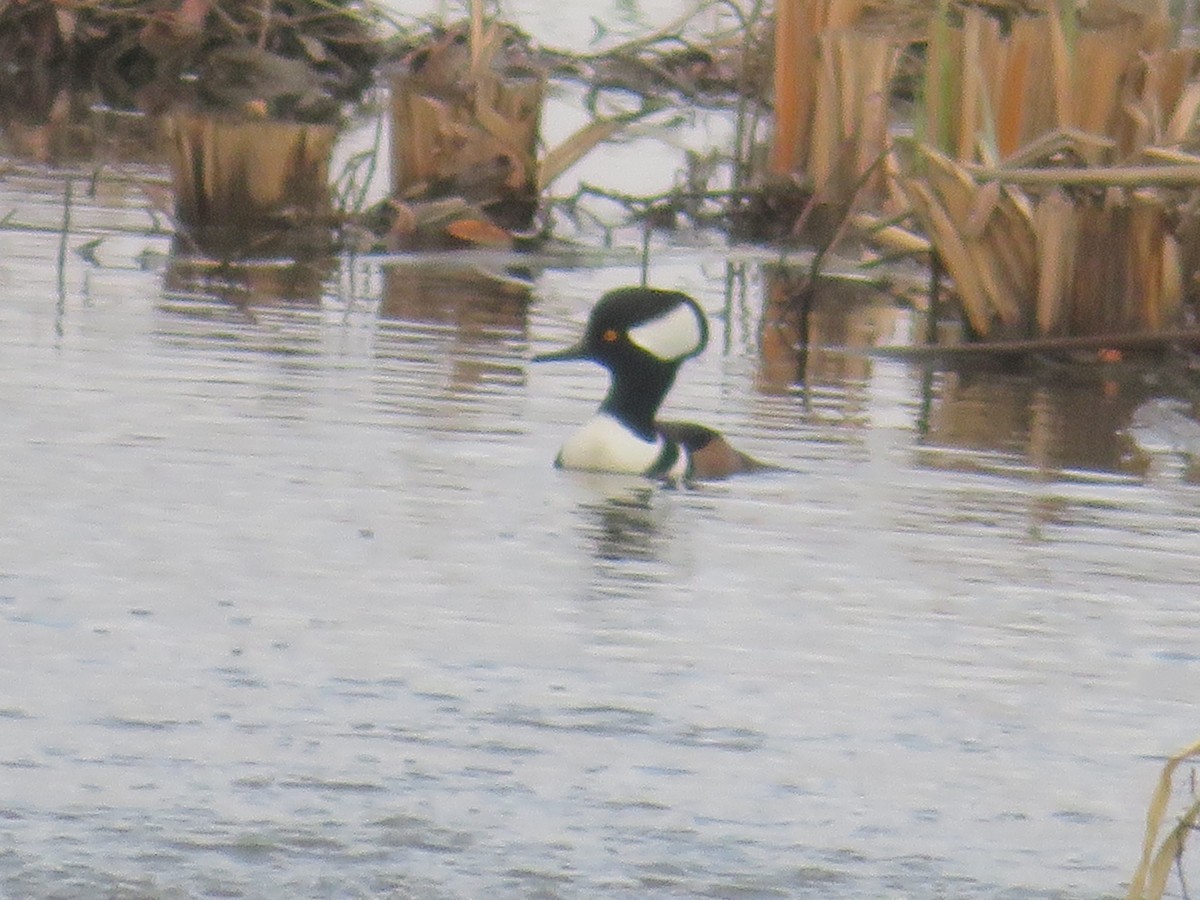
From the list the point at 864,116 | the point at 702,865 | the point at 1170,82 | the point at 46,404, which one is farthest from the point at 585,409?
the point at 702,865

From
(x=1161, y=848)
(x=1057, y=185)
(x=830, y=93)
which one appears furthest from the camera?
(x=830, y=93)

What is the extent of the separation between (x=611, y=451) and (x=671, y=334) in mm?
629

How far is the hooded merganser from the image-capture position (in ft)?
25.2

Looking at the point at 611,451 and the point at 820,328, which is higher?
the point at 820,328

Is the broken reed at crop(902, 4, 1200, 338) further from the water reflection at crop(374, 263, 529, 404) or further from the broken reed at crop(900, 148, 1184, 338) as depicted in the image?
the water reflection at crop(374, 263, 529, 404)

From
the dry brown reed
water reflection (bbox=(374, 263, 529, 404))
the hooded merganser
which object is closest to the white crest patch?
the hooded merganser

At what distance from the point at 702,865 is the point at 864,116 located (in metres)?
8.09

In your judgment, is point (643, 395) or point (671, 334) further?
point (671, 334)

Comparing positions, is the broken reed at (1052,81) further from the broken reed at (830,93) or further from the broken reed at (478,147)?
the broken reed at (478,147)

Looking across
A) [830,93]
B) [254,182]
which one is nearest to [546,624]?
[254,182]

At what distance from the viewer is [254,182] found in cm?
1177

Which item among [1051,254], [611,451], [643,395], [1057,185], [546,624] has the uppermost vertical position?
[1057,185]

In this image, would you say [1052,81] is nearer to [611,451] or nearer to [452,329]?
[452,329]

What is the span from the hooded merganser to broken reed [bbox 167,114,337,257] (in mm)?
3556
